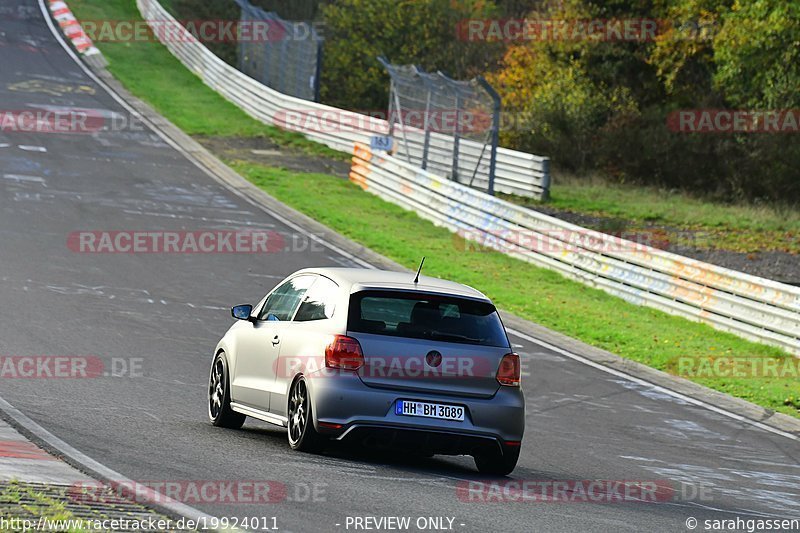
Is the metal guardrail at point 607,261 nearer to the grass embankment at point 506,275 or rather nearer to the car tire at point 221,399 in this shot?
the grass embankment at point 506,275

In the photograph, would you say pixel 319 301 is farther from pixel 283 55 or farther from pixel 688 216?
pixel 283 55

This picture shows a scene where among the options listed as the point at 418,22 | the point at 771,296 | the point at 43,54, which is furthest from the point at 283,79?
the point at 771,296

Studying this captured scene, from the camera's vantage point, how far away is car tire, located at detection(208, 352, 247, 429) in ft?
36.7

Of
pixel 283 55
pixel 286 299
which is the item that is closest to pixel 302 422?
pixel 286 299

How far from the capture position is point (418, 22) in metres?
55.8

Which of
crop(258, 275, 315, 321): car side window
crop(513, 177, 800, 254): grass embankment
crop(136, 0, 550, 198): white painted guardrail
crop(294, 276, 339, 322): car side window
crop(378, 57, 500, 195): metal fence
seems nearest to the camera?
crop(294, 276, 339, 322): car side window

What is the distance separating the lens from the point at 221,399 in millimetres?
11266

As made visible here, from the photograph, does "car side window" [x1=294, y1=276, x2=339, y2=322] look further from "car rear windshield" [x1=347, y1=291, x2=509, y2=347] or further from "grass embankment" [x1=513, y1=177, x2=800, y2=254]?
"grass embankment" [x1=513, y1=177, x2=800, y2=254]

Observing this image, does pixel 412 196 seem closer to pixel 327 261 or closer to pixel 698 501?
pixel 327 261

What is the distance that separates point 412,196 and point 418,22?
90.5 ft

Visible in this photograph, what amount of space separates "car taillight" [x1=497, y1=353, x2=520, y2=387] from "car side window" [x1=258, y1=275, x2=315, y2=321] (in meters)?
1.85

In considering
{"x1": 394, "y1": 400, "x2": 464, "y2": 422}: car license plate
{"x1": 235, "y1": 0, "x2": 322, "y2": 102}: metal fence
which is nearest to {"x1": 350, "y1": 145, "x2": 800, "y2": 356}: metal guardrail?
{"x1": 394, "y1": 400, "x2": 464, "y2": 422}: car license plate

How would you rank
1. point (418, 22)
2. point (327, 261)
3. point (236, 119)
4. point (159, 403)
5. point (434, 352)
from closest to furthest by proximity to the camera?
point (434, 352) < point (159, 403) < point (327, 261) < point (236, 119) < point (418, 22)

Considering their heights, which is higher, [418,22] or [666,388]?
[418,22]
